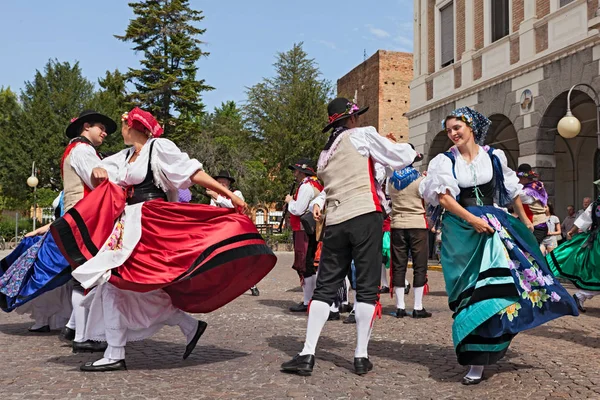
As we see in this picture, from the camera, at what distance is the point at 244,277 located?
4941 mm

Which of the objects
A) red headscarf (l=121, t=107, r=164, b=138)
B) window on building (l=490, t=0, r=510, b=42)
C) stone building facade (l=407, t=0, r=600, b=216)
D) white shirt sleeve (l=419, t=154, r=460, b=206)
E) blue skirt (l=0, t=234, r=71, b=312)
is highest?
window on building (l=490, t=0, r=510, b=42)

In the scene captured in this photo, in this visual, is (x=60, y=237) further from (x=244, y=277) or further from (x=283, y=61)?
(x=283, y=61)

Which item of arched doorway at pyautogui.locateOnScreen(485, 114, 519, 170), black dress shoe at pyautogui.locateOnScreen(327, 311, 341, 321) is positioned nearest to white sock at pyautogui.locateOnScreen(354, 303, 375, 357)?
black dress shoe at pyautogui.locateOnScreen(327, 311, 341, 321)

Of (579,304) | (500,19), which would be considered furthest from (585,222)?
(500,19)

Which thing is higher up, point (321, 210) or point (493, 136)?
point (493, 136)

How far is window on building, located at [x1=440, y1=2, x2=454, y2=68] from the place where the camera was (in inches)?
837

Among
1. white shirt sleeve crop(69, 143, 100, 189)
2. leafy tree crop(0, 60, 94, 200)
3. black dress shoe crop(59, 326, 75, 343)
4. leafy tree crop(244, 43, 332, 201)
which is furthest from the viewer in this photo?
leafy tree crop(0, 60, 94, 200)

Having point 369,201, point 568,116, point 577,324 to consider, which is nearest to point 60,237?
point 369,201

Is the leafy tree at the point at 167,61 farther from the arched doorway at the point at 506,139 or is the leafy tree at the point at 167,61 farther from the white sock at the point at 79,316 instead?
the white sock at the point at 79,316

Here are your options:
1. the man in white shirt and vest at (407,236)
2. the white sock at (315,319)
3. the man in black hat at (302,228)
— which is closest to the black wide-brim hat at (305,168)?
the man in black hat at (302,228)

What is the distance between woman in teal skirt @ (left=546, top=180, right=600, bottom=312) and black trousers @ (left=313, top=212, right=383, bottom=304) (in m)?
3.16

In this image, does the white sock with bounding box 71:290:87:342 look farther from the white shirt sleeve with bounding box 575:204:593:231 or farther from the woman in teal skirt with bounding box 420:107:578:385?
the white shirt sleeve with bounding box 575:204:593:231

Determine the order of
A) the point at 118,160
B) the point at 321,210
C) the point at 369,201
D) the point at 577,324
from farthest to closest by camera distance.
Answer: the point at 577,324, the point at 321,210, the point at 118,160, the point at 369,201

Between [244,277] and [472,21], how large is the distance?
17.0m
